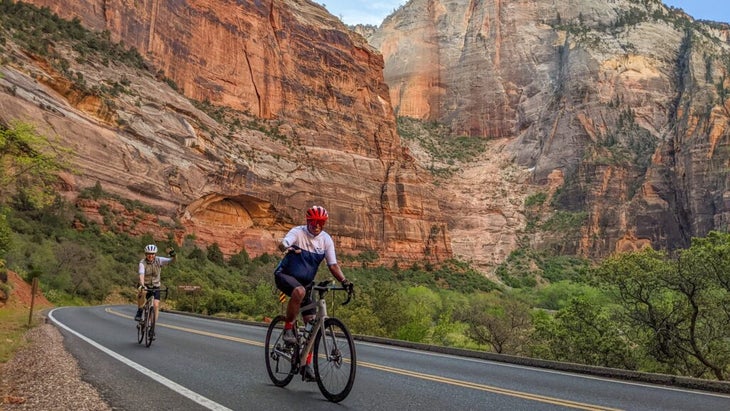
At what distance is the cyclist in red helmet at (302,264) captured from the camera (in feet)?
19.0

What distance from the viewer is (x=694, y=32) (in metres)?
130

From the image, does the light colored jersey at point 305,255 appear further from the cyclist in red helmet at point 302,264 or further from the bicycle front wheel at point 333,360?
the bicycle front wheel at point 333,360

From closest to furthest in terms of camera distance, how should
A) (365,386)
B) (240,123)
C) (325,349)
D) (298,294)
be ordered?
(325,349) → (298,294) → (365,386) → (240,123)

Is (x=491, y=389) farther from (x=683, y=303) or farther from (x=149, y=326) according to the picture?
(x=683, y=303)

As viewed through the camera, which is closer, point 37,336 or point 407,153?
point 37,336

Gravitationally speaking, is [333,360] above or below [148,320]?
above

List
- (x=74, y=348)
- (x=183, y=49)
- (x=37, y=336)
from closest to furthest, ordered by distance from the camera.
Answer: (x=74, y=348), (x=37, y=336), (x=183, y=49)

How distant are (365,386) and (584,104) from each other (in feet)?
410

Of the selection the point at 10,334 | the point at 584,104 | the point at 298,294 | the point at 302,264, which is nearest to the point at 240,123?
the point at 10,334

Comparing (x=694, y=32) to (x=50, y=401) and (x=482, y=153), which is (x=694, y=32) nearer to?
(x=482, y=153)

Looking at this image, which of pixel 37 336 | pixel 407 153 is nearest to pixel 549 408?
pixel 37 336

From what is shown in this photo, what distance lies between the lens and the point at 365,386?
689 cm

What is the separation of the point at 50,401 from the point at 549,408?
5.04 metres

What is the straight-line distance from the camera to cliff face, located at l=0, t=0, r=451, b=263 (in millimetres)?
46062
